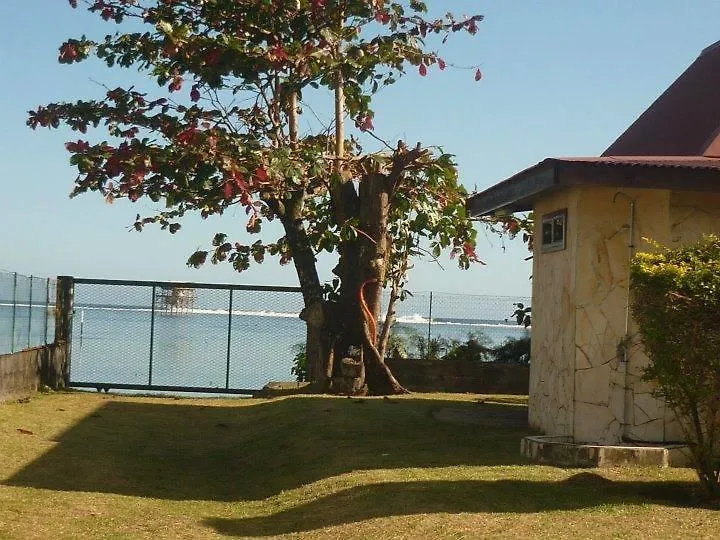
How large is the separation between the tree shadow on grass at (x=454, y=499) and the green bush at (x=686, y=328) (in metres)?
0.66

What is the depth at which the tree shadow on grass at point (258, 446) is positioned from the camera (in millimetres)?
11500

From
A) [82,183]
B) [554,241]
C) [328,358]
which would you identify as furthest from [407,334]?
[554,241]

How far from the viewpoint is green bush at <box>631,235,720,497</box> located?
8.63 m

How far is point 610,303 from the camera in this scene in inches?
480

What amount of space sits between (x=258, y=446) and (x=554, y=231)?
4.52 m

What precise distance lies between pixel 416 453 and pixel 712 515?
396 cm

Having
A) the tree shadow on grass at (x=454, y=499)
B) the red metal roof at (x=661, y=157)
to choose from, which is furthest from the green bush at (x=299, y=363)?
the tree shadow on grass at (x=454, y=499)

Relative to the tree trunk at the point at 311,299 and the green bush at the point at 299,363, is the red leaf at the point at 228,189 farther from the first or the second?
the green bush at the point at 299,363

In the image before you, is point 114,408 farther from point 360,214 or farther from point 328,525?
point 328,525

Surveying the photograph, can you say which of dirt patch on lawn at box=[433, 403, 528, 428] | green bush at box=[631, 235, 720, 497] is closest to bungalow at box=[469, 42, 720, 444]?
dirt patch on lawn at box=[433, 403, 528, 428]

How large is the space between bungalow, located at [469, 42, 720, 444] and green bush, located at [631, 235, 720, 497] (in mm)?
2404

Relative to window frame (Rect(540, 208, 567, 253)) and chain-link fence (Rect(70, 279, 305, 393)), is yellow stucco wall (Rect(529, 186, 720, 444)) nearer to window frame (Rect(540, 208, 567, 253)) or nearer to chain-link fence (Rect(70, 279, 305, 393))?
window frame (Rect(540, 208, 567, 253))

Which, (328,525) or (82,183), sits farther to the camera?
(82,183)

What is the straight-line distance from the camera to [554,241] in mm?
13367
